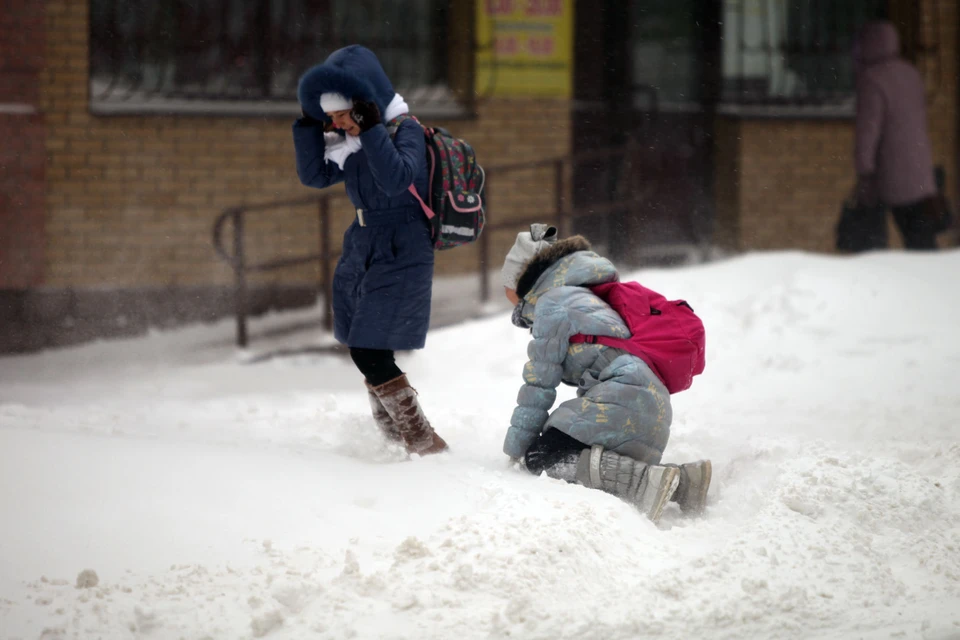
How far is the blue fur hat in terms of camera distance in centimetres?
362

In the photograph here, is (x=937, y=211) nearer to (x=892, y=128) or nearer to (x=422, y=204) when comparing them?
(x=892, y=128)

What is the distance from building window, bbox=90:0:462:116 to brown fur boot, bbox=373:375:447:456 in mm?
4499

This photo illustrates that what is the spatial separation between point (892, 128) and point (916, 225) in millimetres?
752

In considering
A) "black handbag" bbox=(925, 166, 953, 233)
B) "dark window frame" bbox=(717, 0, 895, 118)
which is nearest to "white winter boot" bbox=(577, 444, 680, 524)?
"black handbag" bbox=(925, 166, 953, 233)

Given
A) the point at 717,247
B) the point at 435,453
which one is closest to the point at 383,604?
the point at 435,453

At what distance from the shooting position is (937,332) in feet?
19.8

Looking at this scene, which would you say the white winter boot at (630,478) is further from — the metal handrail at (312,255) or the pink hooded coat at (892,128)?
the pink hooded coat at (892,128)

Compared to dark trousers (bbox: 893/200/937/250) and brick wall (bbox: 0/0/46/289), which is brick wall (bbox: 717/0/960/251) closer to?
dark trousers (bbox: 893/200/937/250)

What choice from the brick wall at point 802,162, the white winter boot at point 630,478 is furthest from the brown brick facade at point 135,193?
the white winter boot at point 630,478

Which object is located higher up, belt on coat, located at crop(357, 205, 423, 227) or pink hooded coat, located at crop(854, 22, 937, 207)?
pink hooded coat, located at crop(854, 22, 937, 207)

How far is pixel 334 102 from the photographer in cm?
362

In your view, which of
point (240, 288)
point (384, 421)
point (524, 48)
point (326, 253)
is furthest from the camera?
point (524, 48)

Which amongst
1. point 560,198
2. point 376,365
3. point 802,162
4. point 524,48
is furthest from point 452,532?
point 802,162

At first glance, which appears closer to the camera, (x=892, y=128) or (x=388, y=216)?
(x=388, y=216)
